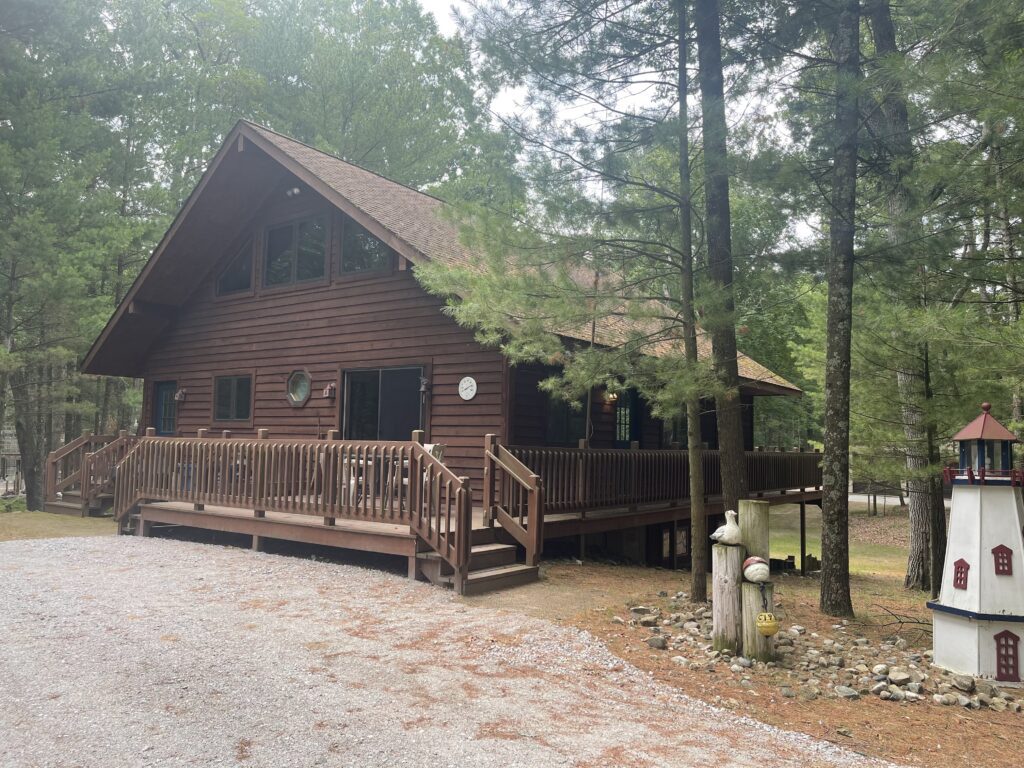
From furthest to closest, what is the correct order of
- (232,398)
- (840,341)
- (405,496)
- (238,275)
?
(238,275), (232,398), (405,496), (840,341)

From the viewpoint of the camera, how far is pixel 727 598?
19.0 feet

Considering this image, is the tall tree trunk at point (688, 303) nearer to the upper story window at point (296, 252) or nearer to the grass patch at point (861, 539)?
the upper story window at point (296, 252)

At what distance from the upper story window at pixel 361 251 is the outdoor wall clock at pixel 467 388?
102 inches

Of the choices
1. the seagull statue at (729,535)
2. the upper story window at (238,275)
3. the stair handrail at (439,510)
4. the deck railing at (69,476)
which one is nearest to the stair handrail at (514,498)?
the stair handrail at (439,510)

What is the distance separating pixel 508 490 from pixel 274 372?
6.96 metres

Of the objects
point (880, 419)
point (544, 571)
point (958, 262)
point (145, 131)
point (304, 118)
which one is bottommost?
point (544, 571)

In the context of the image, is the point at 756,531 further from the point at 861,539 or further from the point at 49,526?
the point at 861,539

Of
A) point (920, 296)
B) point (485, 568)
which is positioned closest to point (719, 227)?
point (920, 296)

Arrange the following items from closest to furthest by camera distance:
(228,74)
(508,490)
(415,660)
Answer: (415,660) → (508,490) → (228,74)

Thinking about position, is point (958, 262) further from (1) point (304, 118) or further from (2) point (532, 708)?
(1) point (304, 118)

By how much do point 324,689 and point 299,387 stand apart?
9441 millimetres

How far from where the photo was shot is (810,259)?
25.4 feet

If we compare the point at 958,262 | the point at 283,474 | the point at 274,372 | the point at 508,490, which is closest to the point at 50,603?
the point at 283,474

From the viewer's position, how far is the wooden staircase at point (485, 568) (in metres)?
7.57
